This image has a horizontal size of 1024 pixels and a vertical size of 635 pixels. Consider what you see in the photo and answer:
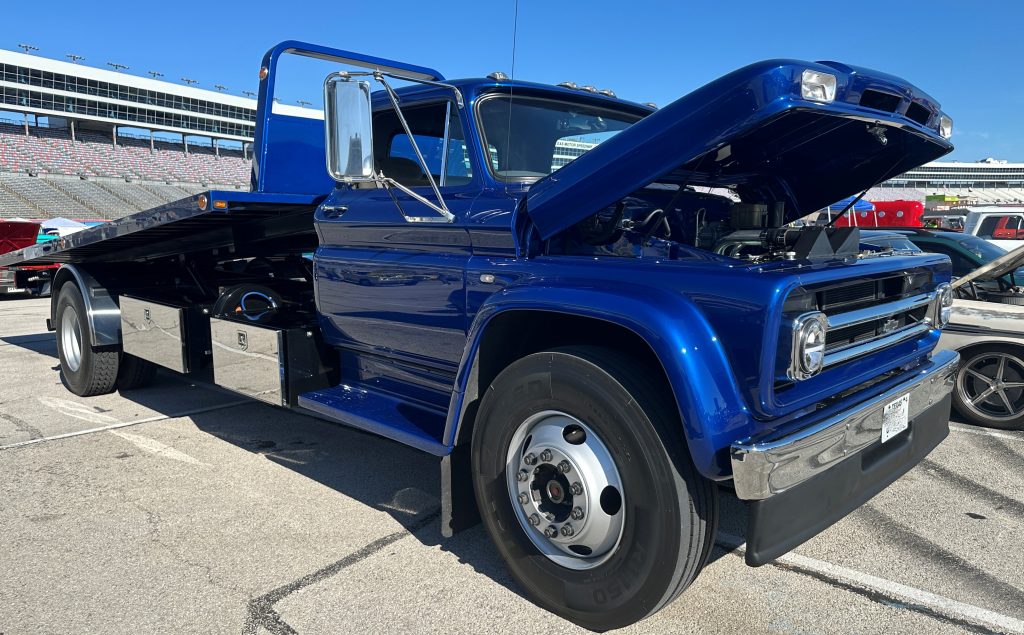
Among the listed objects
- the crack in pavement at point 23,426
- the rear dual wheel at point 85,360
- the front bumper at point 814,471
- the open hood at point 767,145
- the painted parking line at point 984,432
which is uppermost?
the open hood at point 767,145

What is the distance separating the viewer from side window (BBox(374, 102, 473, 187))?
11.4 ft

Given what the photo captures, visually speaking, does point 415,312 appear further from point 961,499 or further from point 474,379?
point 961,499

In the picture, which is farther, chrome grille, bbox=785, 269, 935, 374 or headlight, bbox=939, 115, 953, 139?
headlight, bbox=939, 115, 953, 139

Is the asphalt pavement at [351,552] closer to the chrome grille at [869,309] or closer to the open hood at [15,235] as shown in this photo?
the chrome grille at [869,309]

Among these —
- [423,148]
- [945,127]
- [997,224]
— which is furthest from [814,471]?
[997,224]

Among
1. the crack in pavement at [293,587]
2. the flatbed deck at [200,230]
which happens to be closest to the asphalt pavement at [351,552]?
the crack in pavement at [293,587]

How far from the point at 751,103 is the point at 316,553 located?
2.55 meters

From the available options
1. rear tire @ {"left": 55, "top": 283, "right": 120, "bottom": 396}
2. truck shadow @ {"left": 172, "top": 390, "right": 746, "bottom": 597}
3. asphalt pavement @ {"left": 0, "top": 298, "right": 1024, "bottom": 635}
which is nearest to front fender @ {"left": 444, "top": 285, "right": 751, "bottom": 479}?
asphalt pavement @ {"left": 0, "top": 298, "right": 1024, "bottom": 635}

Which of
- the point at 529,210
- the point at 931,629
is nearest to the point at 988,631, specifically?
the point at 931,629

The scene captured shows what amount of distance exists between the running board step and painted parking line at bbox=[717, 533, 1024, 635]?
1.44m

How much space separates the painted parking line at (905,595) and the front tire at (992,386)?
3005mm

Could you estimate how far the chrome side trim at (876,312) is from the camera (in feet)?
8.46

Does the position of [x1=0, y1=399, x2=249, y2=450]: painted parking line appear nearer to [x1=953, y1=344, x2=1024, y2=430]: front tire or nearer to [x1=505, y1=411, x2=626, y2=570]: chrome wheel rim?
[x1=505, y1=411, x2=626, y2=570]: chrome wheel rim

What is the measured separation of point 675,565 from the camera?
2.37m
